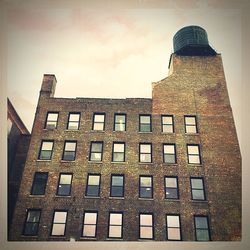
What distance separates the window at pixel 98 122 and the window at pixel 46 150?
4119 millimetres

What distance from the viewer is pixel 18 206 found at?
2355 centimetres

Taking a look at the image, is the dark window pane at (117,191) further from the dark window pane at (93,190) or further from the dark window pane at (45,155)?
the dark window pane at (45,155)

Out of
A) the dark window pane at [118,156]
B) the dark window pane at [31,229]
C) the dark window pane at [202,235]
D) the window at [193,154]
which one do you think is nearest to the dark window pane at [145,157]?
the dark window pane at [118,156]

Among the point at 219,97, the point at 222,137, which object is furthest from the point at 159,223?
the point at 219,97

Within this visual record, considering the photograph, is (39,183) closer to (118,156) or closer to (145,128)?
(118,156)

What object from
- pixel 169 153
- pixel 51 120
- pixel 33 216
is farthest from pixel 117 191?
pixel 51 120

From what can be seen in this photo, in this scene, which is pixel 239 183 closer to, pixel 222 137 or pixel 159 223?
pixel 222 137

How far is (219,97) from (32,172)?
60.2 feet

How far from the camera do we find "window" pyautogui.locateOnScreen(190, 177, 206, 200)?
24.0 m

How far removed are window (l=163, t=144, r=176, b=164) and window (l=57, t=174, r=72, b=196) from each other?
Result: 812cm

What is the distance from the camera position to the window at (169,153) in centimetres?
2556

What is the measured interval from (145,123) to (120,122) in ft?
7.50

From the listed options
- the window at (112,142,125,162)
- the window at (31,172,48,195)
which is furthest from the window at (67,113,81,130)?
the window at (31,172,48,195)

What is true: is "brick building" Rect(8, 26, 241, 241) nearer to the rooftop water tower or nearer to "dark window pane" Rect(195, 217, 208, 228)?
"dark window pane" Rect(195, 217, 208, 228)
